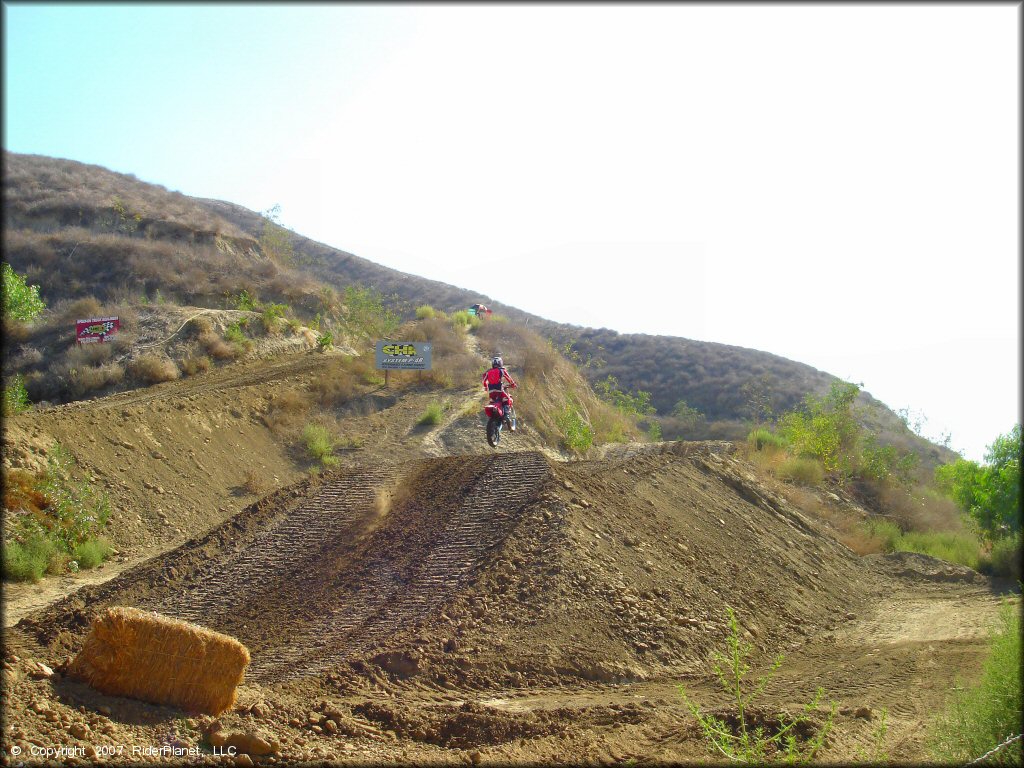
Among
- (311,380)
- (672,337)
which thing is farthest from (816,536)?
(672,337)

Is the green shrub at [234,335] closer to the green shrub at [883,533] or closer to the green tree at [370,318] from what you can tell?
the green tree at [370,318]

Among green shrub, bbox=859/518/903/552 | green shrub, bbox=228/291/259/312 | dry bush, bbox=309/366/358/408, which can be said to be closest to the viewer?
green shrub, bbox=859/518/903/552

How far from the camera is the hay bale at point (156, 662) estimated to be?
20.4ft

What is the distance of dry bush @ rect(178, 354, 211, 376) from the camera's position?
25.5 meters

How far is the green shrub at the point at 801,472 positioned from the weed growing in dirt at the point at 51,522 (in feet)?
57.8

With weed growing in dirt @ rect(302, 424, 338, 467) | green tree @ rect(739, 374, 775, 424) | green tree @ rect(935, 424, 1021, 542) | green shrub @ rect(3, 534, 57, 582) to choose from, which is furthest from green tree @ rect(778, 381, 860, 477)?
green shrub @ rect(3, 534, 57, 582)

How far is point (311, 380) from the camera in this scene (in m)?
25.3

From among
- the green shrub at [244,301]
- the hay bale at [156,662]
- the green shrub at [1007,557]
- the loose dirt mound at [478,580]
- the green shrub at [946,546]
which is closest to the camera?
the hay bale at [156,662]

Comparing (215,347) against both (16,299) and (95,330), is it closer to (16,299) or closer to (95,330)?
(95,330)

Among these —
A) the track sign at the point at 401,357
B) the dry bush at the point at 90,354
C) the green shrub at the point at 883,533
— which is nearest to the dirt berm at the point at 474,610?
the green shrub at the point at 883,533

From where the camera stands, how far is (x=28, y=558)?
13055 millimetres

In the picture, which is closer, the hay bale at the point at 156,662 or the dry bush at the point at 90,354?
the hay bale at the point at 156,662

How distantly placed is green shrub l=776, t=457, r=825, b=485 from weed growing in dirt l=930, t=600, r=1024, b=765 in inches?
680

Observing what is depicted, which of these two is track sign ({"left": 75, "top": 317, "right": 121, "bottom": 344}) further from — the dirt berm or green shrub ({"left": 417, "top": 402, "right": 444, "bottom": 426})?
the dirt berm
